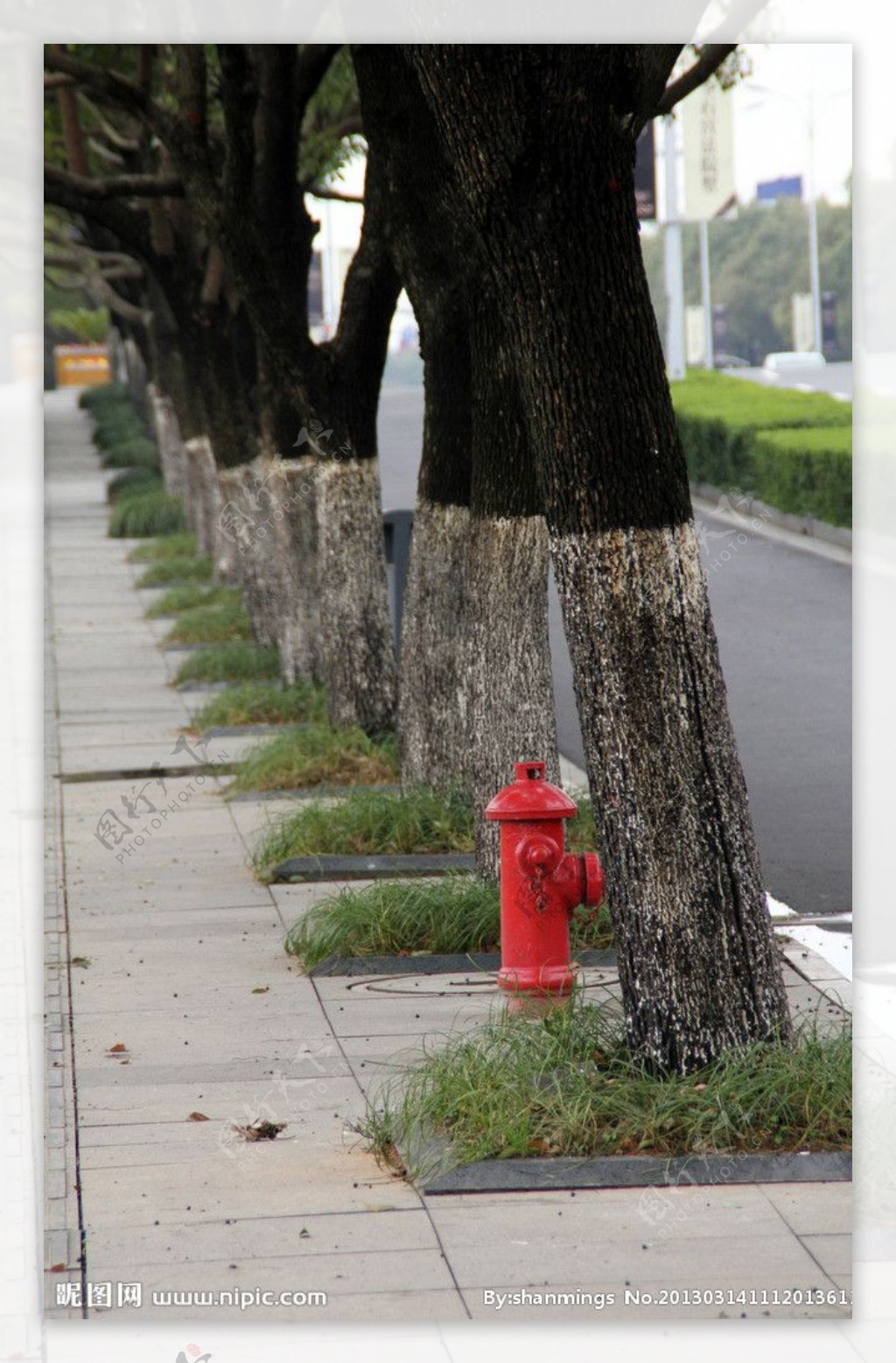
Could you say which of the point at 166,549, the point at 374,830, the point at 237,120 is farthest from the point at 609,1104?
the point at 166,549

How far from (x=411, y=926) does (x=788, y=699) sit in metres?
7.09

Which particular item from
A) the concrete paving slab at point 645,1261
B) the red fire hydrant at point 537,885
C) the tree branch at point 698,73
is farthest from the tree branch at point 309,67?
the concrete paving slab at point 645,1261

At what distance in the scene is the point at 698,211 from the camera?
108 ft

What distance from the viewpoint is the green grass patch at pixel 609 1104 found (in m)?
5.31

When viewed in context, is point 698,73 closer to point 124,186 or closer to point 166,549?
point 124,186

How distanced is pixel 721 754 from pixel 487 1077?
1088 mm

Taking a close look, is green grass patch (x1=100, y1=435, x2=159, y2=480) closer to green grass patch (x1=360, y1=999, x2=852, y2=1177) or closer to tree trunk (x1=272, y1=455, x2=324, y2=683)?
tree trunk (x1=272, y1=455, x2=324, y2=683)

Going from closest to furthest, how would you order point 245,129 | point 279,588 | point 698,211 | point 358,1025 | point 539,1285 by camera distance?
point 539,1285 < point 358,1025 < point 245,129 < point 279,588 < point 698,211

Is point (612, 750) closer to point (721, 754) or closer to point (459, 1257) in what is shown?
point (721, 754)

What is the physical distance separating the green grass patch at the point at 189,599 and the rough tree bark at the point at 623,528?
1373 cm

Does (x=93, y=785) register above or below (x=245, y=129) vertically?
below

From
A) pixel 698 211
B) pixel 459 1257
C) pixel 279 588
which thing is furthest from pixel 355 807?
pixel 698 211

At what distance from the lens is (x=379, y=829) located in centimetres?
921

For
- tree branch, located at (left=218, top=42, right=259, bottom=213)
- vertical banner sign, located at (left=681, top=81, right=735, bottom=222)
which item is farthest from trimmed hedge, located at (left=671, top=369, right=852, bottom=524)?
tree branch, located at (left=218, top=42, right=259, bottom=213)
